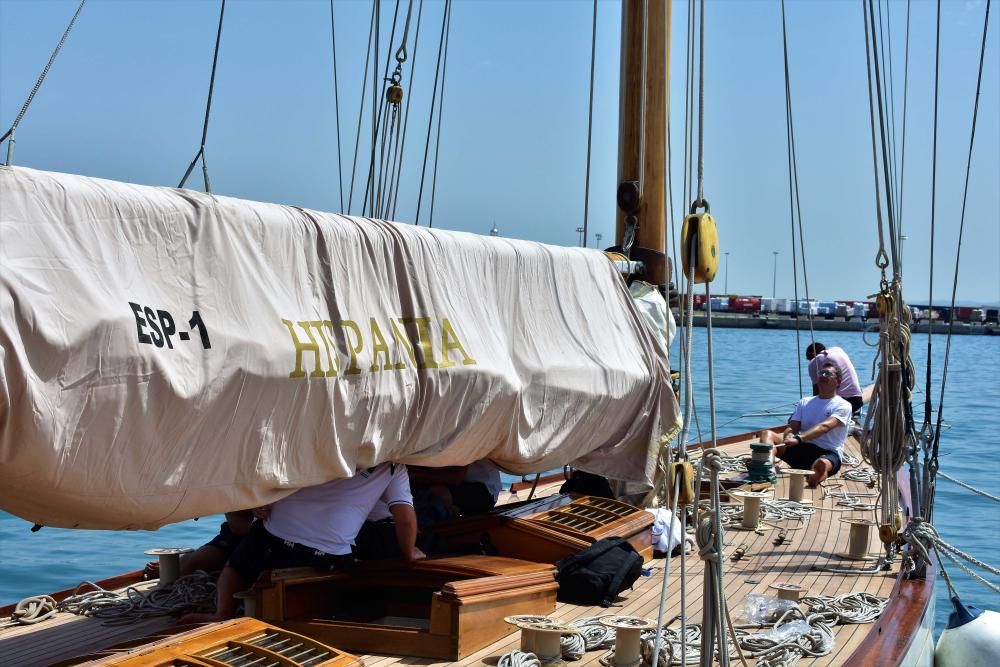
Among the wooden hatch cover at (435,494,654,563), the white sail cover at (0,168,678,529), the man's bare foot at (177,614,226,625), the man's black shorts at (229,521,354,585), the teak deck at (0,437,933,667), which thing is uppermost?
the white sail cover at (0,168,678,529)

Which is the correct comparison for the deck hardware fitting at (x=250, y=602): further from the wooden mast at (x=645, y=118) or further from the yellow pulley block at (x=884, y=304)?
the wooden mast at (x=645, y=118)

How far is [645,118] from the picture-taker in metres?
8.04

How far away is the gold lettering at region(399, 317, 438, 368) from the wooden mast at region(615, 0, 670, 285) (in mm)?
3052

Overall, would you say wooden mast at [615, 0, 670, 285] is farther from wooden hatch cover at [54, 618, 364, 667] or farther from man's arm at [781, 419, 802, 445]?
wooden hatch cover at [54, 618, 364, 667]

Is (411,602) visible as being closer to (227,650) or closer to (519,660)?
(519,660)

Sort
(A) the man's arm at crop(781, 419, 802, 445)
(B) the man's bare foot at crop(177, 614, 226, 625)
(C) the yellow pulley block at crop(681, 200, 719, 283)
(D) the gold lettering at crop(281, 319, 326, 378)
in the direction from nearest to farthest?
(D) the gold lettering at crop(281, 319, 326, 378), (C) the yellow pulley block at crop(681, 200, 719, 283), (B) the man's bare foot at crop(177, 614, 226, 625), (A) the man's arm at crop(781, 419, 802, 445)

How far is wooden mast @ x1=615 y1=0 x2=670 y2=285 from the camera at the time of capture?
25.9 ft

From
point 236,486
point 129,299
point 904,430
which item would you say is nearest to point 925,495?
point 904,430

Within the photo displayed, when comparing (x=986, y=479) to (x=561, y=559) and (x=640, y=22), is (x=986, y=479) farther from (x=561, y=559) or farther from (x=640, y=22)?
(x=561, y=559)

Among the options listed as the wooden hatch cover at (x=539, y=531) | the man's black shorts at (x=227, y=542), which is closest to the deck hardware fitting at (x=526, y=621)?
the wooden hatch cover at (x=539, y=531)

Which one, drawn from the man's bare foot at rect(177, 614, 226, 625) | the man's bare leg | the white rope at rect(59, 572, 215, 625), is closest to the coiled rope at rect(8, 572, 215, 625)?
the white rope at rect(59, 572, 215, 625)

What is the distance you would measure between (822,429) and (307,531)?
5.62 metres

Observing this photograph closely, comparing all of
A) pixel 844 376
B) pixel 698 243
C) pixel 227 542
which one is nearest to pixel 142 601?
pixel 227 542

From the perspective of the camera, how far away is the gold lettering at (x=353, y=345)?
4.55m
